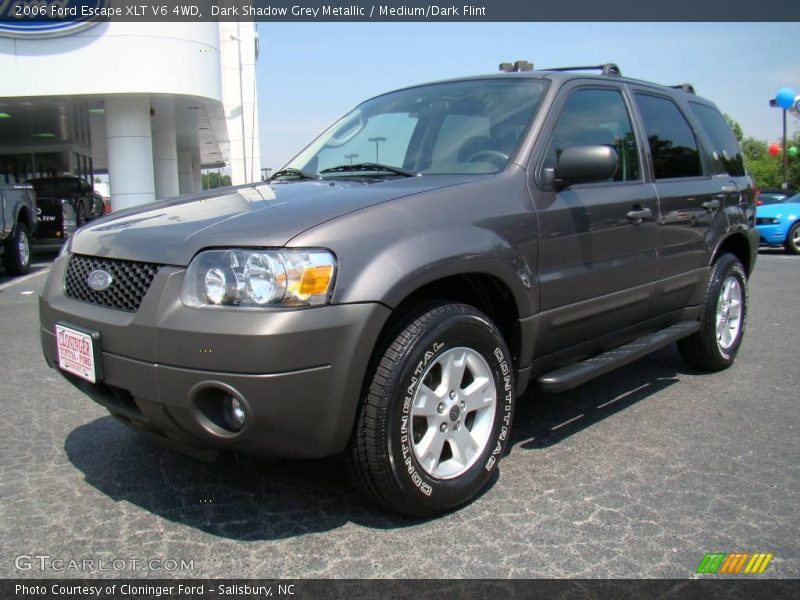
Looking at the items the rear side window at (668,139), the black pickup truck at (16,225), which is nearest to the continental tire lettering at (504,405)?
the rear side window at (668,139)

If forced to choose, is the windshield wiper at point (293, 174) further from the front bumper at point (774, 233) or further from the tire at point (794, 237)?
the tire at point (794, 237)

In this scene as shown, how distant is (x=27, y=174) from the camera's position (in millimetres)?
29328

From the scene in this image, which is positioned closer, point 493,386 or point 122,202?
point 493,386

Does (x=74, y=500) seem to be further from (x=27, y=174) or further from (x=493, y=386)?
(x=27, y=174)

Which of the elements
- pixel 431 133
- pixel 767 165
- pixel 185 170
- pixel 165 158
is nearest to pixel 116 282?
pixel 431 133

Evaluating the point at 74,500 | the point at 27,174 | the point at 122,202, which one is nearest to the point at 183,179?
the point at 27,174

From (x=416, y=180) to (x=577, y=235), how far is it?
0.83 m

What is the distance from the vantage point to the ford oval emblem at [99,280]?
2.66 metres

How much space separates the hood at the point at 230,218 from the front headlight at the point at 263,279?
5 centimetres

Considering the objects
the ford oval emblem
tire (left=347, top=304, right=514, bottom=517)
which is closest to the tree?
tire (left=347, top=304, right=514, bottom=517)

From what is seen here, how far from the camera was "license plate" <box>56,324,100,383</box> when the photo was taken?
2559 mm

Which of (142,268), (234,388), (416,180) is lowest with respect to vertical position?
(234,388)

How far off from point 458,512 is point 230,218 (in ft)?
4.74

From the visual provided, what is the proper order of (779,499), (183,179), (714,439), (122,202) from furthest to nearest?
1. (183,179)
2. (122,202)
3. (714,439)
4. (779,499)
